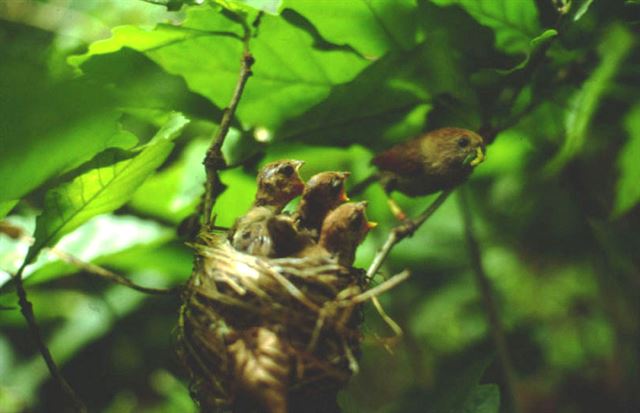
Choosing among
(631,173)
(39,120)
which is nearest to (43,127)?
(39,120)

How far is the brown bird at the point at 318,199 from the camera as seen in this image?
3.57 feet

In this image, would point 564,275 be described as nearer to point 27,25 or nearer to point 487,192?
point 487,192

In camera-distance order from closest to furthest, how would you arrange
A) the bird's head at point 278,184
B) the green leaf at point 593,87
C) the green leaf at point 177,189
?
the bird's head at point 278,184 → the green leaf at point 593,87 → the green leaf at point 177,189

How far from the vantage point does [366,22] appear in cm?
131

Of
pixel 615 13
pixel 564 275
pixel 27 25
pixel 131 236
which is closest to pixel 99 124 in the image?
pixel 131 236

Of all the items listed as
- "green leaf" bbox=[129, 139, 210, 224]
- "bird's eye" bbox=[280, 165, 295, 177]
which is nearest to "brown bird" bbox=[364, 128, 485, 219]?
"bird's eye" bbox=[280, 165, 295, 177]

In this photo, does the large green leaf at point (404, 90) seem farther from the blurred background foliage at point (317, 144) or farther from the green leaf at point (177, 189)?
the green leaf at point (177, 189)

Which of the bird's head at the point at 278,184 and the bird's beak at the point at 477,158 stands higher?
the bird's beak at the point at 477,158

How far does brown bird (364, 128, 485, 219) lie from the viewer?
1194mm

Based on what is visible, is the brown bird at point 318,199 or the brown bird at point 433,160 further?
the brown bird at point 433,160

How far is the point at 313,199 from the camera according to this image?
1099mm

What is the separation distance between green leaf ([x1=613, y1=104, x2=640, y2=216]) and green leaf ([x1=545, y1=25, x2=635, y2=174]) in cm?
13

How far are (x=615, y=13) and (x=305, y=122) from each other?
629 millimetres

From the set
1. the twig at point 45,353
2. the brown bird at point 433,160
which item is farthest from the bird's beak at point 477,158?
the twig at point 45,353
